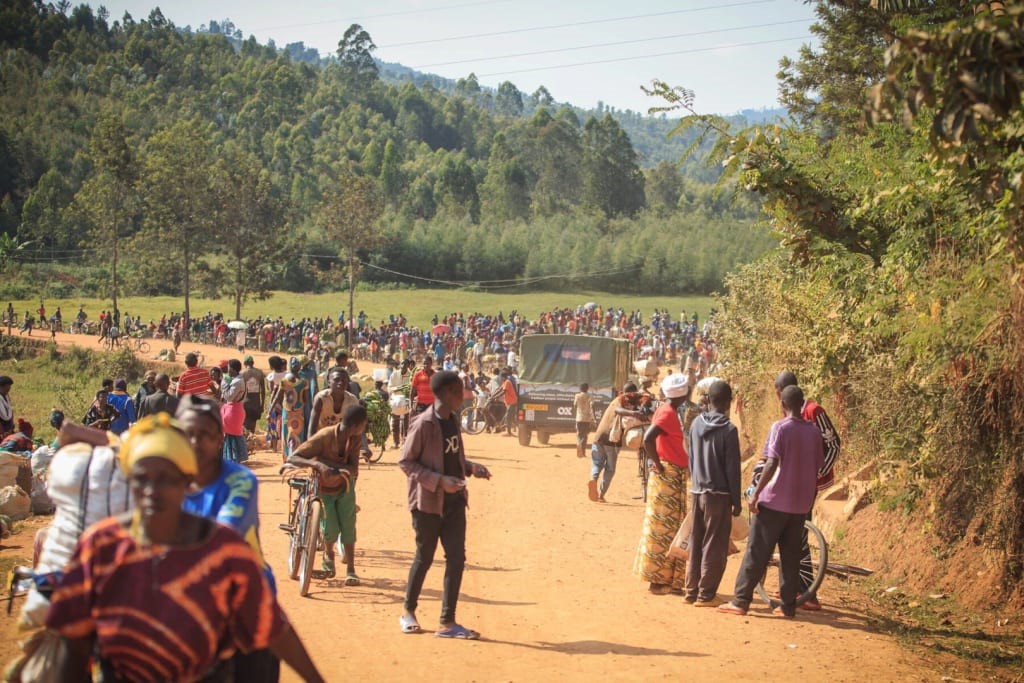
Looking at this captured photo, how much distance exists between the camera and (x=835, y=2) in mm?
21047

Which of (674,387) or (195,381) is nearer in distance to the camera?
(674,387)

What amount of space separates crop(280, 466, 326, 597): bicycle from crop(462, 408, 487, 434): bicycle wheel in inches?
743

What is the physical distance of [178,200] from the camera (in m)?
64.0

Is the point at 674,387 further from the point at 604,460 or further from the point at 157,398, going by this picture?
the point at 157,398

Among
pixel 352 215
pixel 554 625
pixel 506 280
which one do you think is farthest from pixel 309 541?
pixel 506 280

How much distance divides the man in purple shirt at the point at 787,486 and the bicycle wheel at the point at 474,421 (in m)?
20.0

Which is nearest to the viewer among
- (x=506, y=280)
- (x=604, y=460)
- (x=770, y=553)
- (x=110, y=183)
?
(x=770, y=553)

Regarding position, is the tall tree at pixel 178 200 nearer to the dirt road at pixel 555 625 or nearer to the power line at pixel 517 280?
the power line at pixel 517 280

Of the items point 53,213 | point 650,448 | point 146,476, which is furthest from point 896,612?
point 53,213

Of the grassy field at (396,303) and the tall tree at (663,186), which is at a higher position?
the tall tree at (663,186)

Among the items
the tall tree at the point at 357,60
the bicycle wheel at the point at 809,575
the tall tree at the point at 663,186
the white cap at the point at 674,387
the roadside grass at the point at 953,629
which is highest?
the tall tree at the point at 357,60

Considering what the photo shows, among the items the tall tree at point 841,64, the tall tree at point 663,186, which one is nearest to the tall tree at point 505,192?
the tall tree at point 663,186

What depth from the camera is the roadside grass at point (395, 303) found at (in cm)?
6831

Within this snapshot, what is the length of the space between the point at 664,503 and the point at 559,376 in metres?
16.5
